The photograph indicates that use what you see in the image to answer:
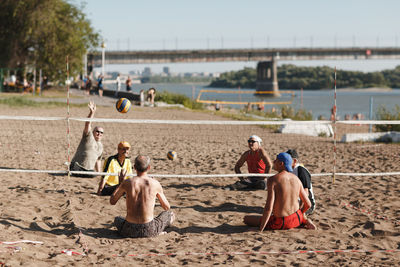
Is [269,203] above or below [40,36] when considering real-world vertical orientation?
below

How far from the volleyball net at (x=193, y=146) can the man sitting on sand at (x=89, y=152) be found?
0.89 ft

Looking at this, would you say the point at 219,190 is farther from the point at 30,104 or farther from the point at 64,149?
the point at 30,104

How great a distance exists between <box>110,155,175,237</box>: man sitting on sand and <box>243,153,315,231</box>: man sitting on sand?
127cm

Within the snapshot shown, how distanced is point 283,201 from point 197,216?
1.53m

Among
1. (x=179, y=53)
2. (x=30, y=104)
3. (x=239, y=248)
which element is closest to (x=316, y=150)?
(x=239, y=248)

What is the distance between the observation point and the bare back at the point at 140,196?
606 centimetres

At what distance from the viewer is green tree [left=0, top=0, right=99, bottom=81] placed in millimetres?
41250

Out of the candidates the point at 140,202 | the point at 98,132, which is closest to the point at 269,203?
the point at 140,202

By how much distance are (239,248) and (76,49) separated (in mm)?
40604

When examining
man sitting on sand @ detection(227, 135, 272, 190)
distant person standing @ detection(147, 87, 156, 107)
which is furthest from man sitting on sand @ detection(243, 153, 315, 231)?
distant person standing @ detection(147, 87, 156, 107)

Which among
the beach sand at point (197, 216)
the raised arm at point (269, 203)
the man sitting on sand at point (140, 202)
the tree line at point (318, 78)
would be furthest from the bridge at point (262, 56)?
the raised arm at point (269, 203)

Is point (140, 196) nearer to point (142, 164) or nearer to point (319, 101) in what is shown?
point (142, 164)

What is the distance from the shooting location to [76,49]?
144ft

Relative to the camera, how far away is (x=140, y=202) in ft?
19.9
